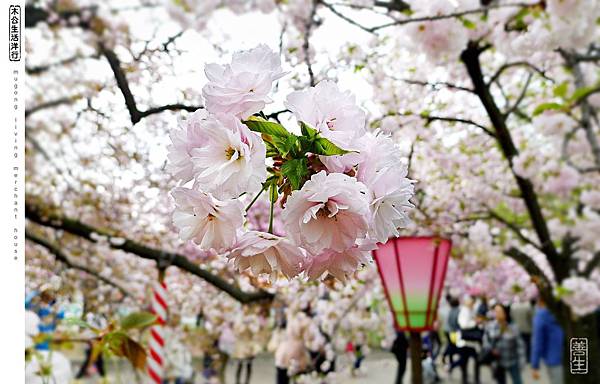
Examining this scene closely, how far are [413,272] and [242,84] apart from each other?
3.40ft

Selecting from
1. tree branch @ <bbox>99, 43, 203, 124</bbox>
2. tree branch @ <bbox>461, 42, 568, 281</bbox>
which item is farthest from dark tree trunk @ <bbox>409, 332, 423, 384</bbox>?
tree branch @ <bbox>461, 42, 568, 281</bbox>

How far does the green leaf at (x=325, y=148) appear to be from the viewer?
0.38 meters

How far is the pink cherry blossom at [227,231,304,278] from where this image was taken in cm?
38

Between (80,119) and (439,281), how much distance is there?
1248 millimetres

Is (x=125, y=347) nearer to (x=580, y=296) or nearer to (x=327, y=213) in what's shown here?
(x=327, y=213)

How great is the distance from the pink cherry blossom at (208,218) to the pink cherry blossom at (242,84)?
0.18 feet

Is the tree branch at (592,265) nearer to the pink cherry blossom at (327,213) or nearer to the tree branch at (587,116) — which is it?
the tree branch at (587,116)

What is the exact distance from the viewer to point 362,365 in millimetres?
2832

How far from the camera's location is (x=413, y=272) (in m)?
1.36

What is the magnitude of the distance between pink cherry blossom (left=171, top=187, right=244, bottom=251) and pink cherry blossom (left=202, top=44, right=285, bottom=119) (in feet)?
0.18

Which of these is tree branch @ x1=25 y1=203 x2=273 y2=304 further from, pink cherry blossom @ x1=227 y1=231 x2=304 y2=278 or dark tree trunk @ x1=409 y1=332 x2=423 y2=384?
pink cherry blossom @ x1=227 y1=231 x2=304 y2=278

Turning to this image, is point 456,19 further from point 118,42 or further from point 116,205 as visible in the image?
point 116,205

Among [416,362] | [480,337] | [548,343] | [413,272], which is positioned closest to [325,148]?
[416,362]

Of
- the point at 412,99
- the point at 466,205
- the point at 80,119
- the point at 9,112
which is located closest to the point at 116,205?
the point at 80,119
